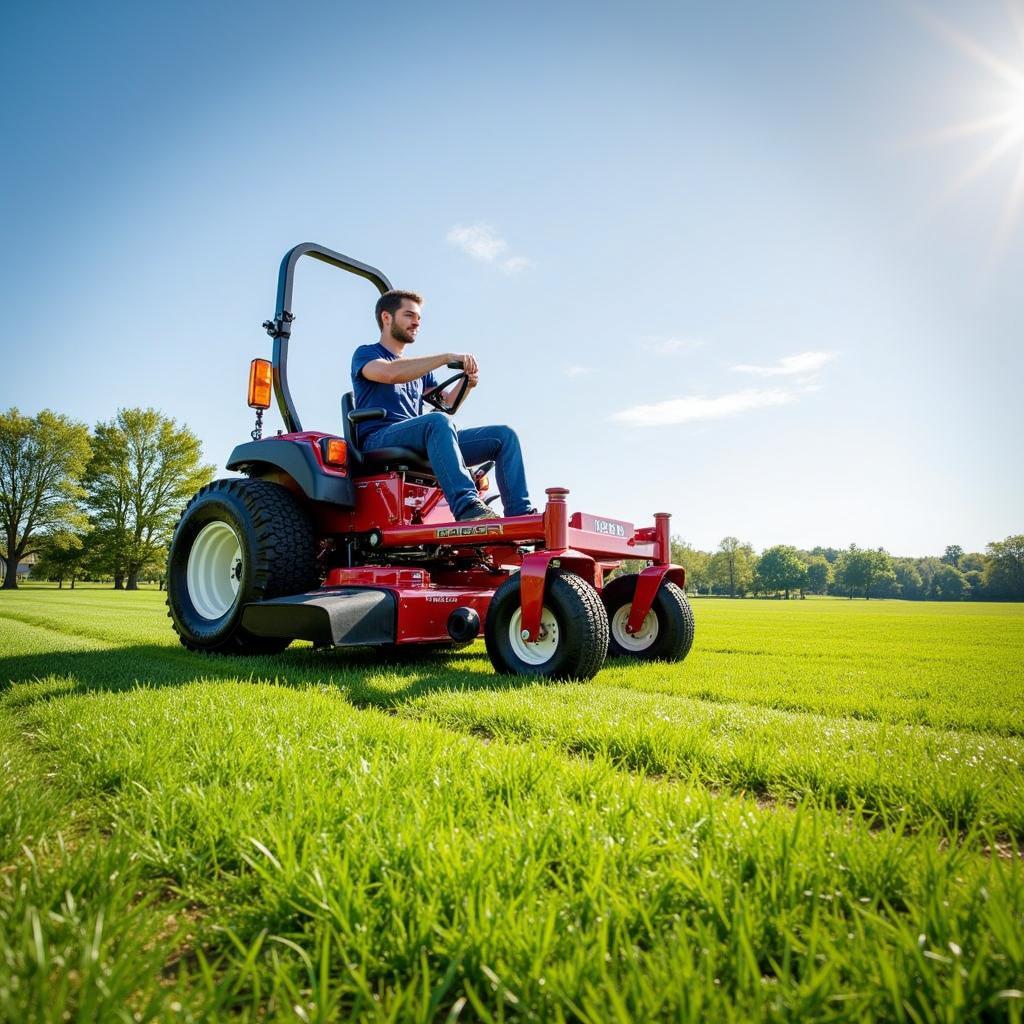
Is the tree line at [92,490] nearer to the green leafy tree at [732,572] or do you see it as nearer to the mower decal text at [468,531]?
the mower decal text at [468,531]

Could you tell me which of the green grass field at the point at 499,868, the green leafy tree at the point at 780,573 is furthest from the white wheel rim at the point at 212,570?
the green leafy tree at the point at 780,573

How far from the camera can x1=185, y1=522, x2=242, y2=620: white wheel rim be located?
17.1 feet

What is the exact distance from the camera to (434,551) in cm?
477

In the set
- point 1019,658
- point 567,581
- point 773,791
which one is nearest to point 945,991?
point 773,791

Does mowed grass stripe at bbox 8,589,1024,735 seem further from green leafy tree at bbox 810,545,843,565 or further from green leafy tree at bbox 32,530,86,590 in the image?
green leafy tree at bbox 810,545,843,565

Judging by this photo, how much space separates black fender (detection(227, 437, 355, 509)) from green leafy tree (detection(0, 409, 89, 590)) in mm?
42041

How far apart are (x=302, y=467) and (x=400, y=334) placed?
4.37 ft

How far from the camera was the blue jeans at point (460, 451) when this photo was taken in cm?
427

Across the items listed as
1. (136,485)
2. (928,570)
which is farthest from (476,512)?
(928,570)

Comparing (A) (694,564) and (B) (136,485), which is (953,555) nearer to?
(A) (694,564)

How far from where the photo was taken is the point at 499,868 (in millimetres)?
1186

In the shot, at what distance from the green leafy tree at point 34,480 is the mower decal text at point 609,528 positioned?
43978 millimetres

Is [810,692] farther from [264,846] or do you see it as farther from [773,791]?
[264,846]

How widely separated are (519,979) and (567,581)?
273 centimetres
